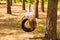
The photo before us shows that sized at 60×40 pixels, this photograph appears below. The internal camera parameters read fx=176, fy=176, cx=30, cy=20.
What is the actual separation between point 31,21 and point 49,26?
281 centimetres

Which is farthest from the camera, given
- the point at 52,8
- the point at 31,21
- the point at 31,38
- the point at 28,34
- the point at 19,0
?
the point at 19,0

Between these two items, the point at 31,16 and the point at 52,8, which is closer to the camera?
the point at 31,16

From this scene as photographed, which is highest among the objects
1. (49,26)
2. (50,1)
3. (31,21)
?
(50,1)

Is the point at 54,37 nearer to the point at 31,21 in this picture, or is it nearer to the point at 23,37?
the point at 23,37

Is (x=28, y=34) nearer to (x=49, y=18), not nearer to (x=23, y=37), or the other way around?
(x=23, y=37)

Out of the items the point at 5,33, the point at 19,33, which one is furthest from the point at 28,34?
the point at 5,33

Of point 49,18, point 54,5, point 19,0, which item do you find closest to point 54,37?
point 49,18

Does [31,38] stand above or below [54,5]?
below

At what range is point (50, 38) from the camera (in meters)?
8.95

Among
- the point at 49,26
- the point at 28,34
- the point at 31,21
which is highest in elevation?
the point at 31,21

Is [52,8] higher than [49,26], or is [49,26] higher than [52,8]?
[52,8]

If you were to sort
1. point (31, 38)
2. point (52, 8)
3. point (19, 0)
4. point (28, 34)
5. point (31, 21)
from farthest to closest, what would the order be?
1. point (19, 0)
2. point (28, 34)
3. point (31, 38)
4. point (52, 8)
5. point (31, 21)

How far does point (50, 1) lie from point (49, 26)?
1.24m

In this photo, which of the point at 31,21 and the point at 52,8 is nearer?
the point at 31,21
